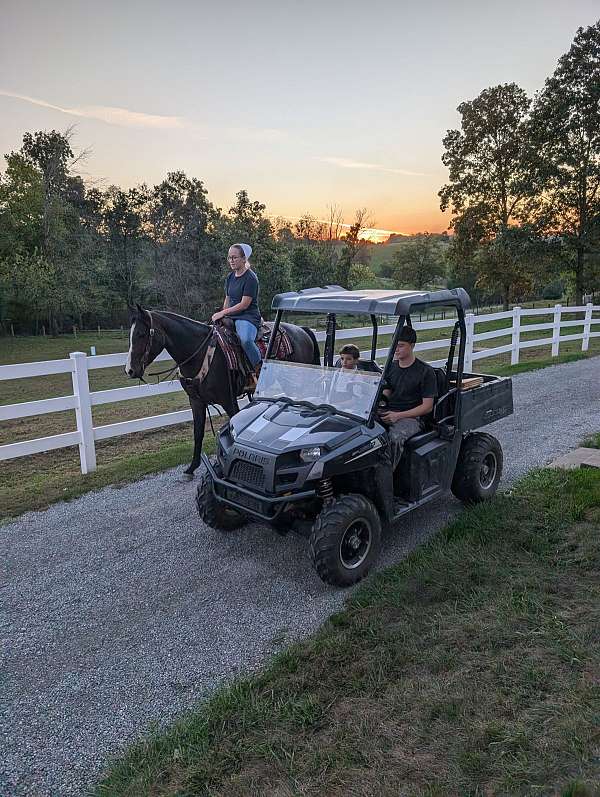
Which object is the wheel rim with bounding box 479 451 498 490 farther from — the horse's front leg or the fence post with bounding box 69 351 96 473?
the fence post with bounding box 69 351 96 473

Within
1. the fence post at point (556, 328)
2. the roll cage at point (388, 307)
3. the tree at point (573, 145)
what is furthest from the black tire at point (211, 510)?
the tree at point (573, 145)

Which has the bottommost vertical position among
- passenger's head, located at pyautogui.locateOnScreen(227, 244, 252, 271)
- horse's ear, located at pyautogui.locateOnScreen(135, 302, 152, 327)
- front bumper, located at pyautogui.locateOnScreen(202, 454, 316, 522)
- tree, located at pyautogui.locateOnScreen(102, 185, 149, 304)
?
front bumper, located at pyautogui.locateOnScreen(202, 454, 316, 522)

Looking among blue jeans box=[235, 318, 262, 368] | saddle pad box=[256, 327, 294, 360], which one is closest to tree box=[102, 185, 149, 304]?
blue jeans box=[235, 318, 262, 368]

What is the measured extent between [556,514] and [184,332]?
14.3ft

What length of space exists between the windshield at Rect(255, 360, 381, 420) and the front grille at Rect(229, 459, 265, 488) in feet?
2.55

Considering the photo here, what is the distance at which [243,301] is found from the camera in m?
6.56

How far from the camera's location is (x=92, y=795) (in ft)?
7.55

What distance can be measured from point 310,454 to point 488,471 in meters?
2.32

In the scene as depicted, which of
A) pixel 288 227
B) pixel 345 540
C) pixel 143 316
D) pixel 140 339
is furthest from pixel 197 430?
pixel 288 227

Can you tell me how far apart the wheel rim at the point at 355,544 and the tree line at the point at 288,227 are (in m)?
26.5

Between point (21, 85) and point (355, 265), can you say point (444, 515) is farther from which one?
point (355, 265)

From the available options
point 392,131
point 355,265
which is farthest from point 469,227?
point 392,131

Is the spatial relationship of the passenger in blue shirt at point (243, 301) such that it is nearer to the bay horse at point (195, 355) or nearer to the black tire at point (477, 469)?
the bay horse at point (195, 355)

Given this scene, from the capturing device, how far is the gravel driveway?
2676mm
